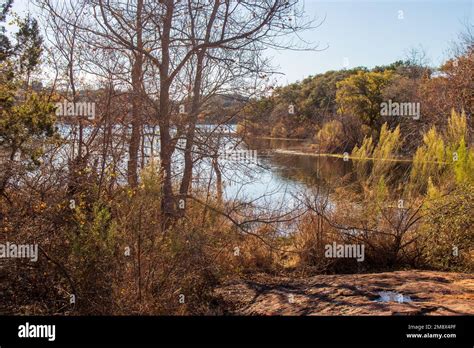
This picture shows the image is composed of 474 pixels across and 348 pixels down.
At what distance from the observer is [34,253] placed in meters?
5.42

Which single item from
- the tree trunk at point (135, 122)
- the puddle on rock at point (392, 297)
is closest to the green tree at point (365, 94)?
the tree trunk at point (135, 122)

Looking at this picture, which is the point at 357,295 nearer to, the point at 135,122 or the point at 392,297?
the point at 392,297

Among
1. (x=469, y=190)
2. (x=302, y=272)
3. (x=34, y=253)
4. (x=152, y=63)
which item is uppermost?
(x=152, y=63)

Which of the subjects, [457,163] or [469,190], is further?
[457,163]

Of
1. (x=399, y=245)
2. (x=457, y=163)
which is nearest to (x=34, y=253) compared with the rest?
(x=399, y=245)

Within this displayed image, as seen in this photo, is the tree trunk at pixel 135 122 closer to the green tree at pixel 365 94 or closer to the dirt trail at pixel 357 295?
the dirt trail at pixel 357 295

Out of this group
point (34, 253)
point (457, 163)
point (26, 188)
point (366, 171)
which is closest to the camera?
point (34, 253)

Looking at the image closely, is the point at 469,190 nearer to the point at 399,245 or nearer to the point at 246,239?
the point at 399,245

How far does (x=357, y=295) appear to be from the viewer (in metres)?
5.46

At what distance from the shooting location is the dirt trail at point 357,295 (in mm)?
4793

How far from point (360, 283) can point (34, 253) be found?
3971mm

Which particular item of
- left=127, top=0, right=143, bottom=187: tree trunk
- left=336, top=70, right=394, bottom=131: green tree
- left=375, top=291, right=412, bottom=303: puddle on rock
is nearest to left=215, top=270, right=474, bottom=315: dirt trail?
left=375, top=291, right=412, bottom=303: puddle on rock

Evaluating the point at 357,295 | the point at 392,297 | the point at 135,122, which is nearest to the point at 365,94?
the point at 135,122

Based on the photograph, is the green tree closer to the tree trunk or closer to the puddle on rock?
the tree trunk
